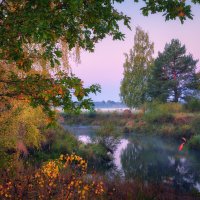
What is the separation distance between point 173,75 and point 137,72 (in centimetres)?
631

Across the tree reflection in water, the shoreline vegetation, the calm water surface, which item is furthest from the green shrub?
the tree reflection in water

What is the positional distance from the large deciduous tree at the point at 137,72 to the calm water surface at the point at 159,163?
824 inches

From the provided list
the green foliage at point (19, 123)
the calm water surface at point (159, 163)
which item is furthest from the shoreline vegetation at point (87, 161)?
the calm water surface at point (159, 163)

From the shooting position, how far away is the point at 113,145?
85.1ft

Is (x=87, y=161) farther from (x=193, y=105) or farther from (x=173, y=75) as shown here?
(x=173, y=75)

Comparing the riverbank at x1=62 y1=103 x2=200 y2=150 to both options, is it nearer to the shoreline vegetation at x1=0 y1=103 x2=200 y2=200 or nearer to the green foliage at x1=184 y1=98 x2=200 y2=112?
the shoreline vegetation at x1=0 y1=103 x2=200 y2=200

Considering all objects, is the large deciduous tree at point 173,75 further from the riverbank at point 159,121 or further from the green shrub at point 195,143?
the green shrub at point 195,143

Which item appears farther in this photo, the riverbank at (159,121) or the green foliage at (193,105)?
the green foliage at (193,105)

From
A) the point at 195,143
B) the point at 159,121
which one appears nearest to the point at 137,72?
the point at 159,121

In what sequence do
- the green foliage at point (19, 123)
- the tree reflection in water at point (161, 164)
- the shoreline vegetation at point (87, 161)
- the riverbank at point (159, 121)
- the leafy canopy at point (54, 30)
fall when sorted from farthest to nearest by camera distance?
the riverbank at point (159, 121) → the tree reflection in water at point (161, 164) → the green foliage at point (19, 123) → the shoreline vegetation at point (87, 161) → the leafy canopy at point (54, 30)

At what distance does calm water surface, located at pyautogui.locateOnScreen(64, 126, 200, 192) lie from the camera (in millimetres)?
19288

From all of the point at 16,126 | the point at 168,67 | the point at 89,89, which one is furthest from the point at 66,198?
the point at 168,67

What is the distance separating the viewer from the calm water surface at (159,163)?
63.3ft

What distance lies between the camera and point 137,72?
55125 millimetres
